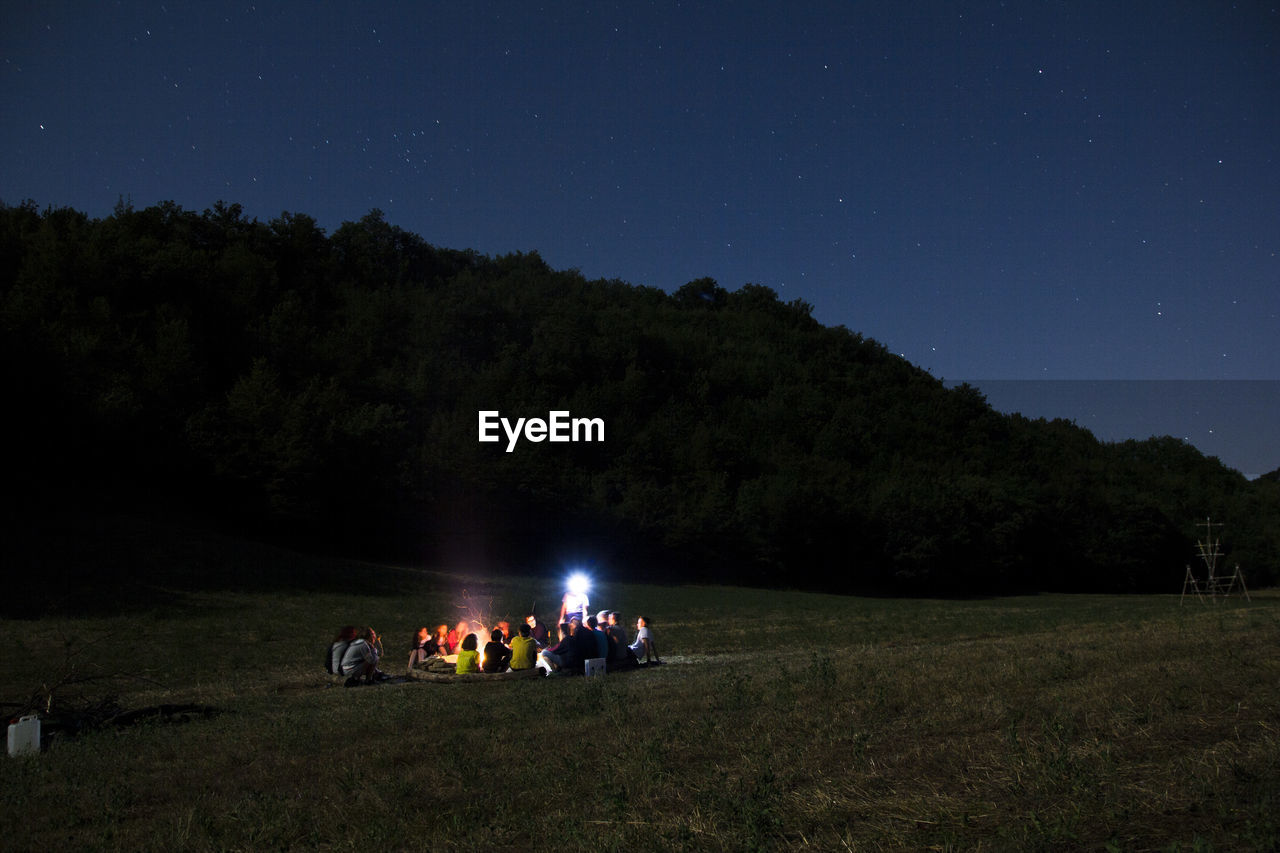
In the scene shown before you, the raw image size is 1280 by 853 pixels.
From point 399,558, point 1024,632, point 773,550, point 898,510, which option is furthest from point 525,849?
point 898,510

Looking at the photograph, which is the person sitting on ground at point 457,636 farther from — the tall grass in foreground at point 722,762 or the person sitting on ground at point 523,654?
the tall grass in foreground at point 722,762

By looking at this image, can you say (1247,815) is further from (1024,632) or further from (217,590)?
(217,590)

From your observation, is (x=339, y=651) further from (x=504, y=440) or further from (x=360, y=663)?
(x=504, y=440)

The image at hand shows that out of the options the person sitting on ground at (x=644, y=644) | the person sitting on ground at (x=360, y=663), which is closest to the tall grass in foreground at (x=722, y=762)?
the person sitting on ground at (x=360, y=663)

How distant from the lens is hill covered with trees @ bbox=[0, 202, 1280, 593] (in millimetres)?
49406

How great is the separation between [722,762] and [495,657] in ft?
31.8

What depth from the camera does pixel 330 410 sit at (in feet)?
176

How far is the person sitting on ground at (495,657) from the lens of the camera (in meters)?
16.7

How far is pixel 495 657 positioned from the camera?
660 inches

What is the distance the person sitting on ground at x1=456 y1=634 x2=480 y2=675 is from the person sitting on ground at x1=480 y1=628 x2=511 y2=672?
0.16m

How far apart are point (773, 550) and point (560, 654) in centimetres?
4713

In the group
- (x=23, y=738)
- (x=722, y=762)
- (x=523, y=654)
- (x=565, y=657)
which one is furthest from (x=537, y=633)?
(x=722, y=762)

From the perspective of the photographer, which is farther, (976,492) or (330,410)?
(976,492)

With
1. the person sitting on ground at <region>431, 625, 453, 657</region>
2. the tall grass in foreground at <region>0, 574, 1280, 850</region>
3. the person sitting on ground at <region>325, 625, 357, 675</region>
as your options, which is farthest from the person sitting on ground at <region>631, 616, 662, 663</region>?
the person sitting on ground at <region>325, 625, 357, 675</region>
